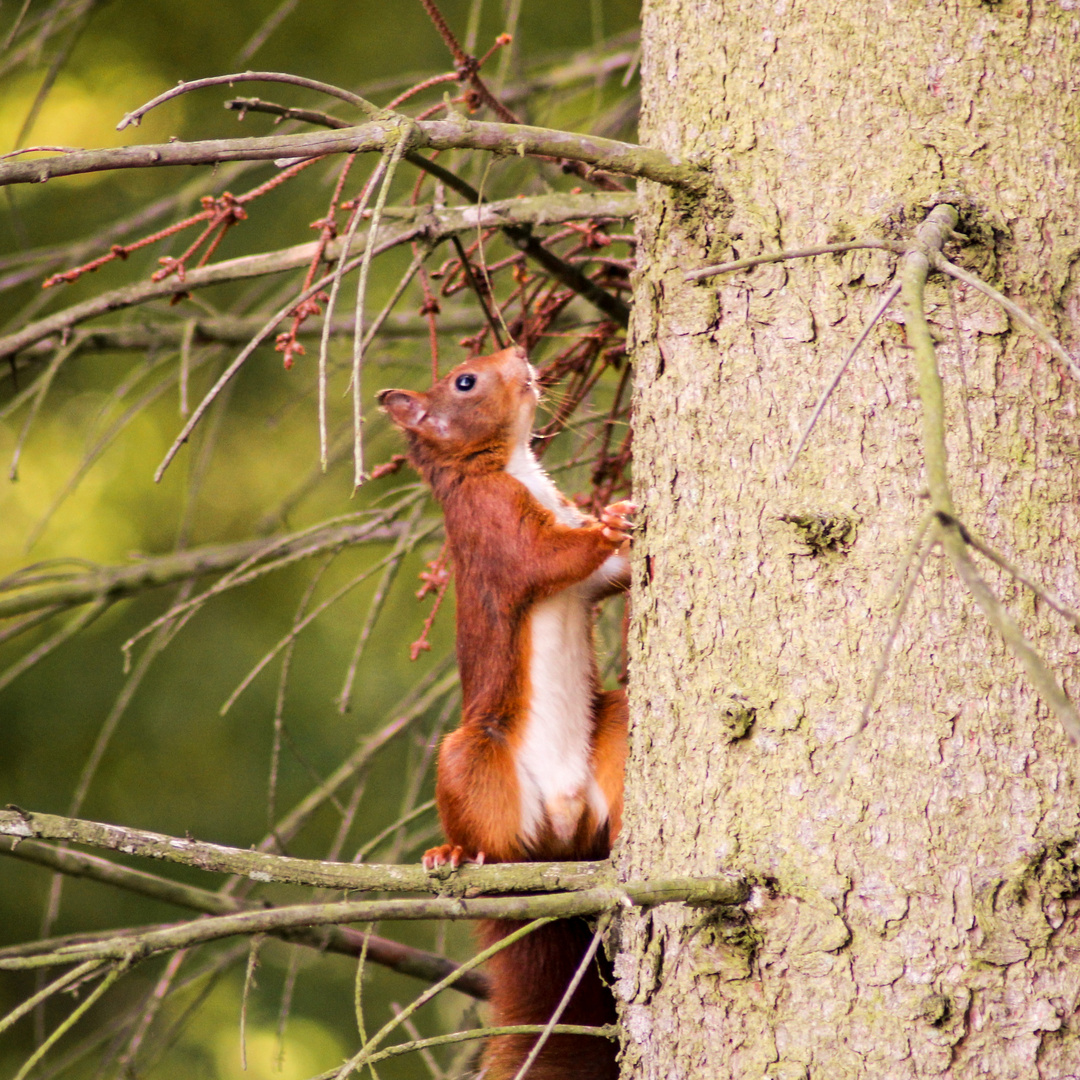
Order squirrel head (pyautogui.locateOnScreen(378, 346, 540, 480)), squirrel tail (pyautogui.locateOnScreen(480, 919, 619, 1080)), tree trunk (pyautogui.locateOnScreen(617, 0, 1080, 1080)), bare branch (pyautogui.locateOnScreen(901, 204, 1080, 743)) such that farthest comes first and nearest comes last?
squirrel head (pyautogui.locateOnScreen(378, 346, 540, 480)), squirrel tail (pyautogui.locateOnScreen(480, 919, 619, 1080)), tree trunk (pyautogui.locateOnScreen(617, 0, 1080, 1080)), bare branch (pyautogui.locateOnScreen(901, 204, 1080, 743))

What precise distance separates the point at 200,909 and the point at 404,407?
929mm

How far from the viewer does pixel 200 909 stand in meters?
2.00

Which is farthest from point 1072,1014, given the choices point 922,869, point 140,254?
point 140,254

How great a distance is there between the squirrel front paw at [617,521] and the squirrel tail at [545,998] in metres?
0.56

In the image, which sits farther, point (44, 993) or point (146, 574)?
point (146, 574)

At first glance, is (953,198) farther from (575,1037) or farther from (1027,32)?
(575,1037)

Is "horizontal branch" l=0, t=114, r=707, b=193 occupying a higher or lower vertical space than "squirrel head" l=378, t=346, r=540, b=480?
higher

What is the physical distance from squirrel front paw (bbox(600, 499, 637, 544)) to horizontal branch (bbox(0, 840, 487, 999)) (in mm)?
674

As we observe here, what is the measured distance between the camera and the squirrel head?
87.1 inches

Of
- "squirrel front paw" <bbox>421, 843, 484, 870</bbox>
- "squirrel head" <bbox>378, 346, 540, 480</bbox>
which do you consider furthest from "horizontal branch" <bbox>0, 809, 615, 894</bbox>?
"squirrel head" <bbox>378, 346, 540, 480</bbox>

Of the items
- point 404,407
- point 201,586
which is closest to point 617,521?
point 404,407

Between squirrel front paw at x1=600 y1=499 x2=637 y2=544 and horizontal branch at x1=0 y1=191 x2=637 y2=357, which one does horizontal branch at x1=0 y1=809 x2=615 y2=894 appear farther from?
horizontal branch at x1=0 y1=191 x2=637 y2=357

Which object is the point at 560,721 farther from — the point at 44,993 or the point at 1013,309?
the point at 1013,309

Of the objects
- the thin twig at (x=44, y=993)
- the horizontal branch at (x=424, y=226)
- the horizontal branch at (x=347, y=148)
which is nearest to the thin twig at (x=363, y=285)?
the horizontal branch at (x=347, y=148)
